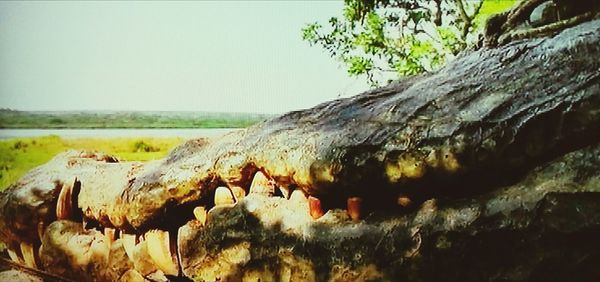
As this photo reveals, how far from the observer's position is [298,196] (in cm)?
333

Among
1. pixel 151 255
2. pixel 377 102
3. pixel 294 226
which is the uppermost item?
pixel 377 102

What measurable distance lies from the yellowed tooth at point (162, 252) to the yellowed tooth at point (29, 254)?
179 centimetres

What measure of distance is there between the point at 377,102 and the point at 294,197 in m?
0.84

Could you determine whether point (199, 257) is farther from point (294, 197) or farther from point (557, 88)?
point (557, 88)

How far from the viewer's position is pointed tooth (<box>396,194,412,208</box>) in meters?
2.88

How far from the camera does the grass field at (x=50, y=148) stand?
5.48 m

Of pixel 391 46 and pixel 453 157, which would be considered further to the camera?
pixel 391 46

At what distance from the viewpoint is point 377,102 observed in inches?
135

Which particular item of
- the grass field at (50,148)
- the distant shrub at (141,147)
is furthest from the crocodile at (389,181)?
the distant shrub at (141,147)

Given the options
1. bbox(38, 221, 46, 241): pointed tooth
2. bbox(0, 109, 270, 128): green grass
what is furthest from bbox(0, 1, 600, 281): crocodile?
bbox(0, 109, 270, 128): green grass

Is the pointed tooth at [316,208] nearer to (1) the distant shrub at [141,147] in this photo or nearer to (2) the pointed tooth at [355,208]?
(2) the pointed tooth at [355,208]

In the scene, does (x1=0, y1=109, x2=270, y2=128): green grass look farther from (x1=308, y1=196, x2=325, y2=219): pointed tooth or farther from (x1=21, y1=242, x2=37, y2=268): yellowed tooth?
(x1=308, y1=196, x2=325, y2=219): pointed tooth

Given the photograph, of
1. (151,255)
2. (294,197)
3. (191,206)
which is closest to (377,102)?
(294,197)

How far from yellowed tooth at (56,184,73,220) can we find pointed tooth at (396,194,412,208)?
10.8ft
